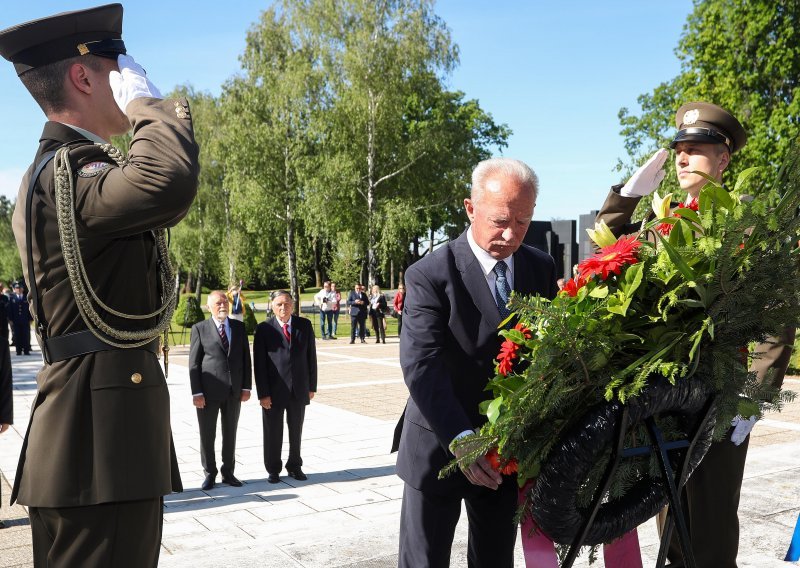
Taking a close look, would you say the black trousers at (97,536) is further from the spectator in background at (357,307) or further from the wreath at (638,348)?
the spectator in background at (357,307)

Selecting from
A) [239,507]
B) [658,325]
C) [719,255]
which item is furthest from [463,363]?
[239,507]

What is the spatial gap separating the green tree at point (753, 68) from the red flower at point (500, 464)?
24.9 metres

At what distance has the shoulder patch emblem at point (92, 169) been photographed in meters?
2.22

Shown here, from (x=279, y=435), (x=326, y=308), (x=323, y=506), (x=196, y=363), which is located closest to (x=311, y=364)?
(x=279, y=435)

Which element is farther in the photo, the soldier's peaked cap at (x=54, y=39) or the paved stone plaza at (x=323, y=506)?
the paved stone plaza at (x=323, y=506)

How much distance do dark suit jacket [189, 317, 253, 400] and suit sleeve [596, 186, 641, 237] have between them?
15.4 ft

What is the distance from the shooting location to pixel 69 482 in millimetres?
2207

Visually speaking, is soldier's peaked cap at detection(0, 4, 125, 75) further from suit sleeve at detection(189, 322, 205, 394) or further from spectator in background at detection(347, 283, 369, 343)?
spectator in background at detection(347, 283, 369, 343)

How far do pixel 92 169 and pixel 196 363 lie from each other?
5.46 m

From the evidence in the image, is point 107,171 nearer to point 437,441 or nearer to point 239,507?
point 437,441

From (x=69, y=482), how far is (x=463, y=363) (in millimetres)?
1374

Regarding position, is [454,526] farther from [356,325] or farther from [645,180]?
[356,325]

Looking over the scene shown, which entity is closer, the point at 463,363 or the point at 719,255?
the point at 719,255

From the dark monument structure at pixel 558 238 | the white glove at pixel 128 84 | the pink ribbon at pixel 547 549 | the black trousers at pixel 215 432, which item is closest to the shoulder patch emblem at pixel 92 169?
the white glove at pixel 128 84
